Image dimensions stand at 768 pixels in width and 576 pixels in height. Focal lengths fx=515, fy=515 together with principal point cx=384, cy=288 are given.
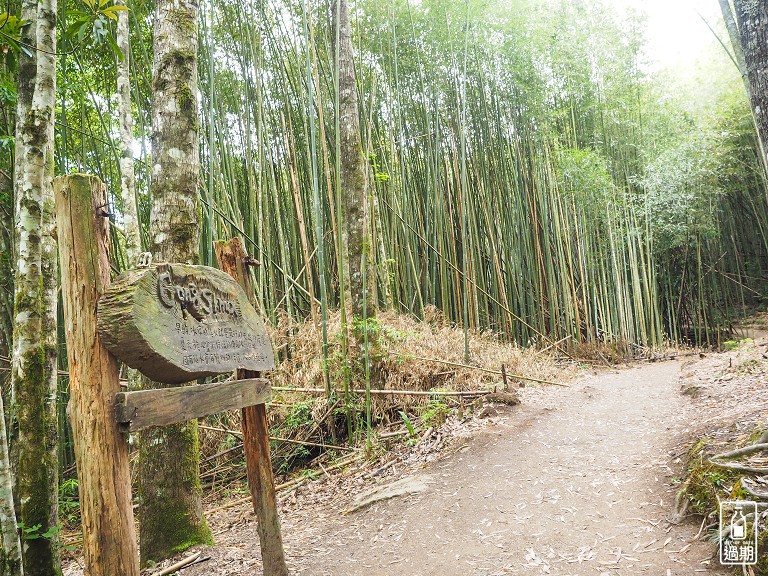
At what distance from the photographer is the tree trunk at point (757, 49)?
215 cm

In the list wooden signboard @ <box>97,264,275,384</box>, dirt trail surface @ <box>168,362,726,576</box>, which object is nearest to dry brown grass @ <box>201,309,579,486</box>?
dirt trail surface @ <box>168,362,726,576</box>

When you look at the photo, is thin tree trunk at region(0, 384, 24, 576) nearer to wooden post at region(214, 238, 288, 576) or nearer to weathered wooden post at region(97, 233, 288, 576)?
weathered wooden post at region(97, 233, 288, 576)

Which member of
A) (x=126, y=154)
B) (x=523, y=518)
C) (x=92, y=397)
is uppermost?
(x=126, y=154)

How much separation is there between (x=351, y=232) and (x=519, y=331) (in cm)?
415

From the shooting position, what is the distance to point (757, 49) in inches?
85.5

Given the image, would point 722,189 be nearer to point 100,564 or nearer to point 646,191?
point 646,191

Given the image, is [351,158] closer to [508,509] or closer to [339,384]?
[339,384]

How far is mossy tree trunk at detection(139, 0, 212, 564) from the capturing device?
241cm

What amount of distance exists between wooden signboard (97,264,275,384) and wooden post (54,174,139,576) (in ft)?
0.17

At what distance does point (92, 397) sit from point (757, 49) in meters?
2.80

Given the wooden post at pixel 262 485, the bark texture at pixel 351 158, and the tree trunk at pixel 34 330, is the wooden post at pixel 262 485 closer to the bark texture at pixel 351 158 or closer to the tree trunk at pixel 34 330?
the tree trunk at pixel 34 330

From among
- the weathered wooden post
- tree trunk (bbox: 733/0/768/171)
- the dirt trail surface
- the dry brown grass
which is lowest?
the dirt trail surface

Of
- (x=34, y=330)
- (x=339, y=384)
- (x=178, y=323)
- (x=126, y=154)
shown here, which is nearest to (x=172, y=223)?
(x=34, y=330)

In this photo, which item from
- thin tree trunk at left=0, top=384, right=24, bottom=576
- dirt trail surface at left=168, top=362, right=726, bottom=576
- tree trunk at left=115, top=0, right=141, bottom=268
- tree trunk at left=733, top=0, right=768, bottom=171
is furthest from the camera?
tree trunk at left=115, top=0, right=141, bottom=268
